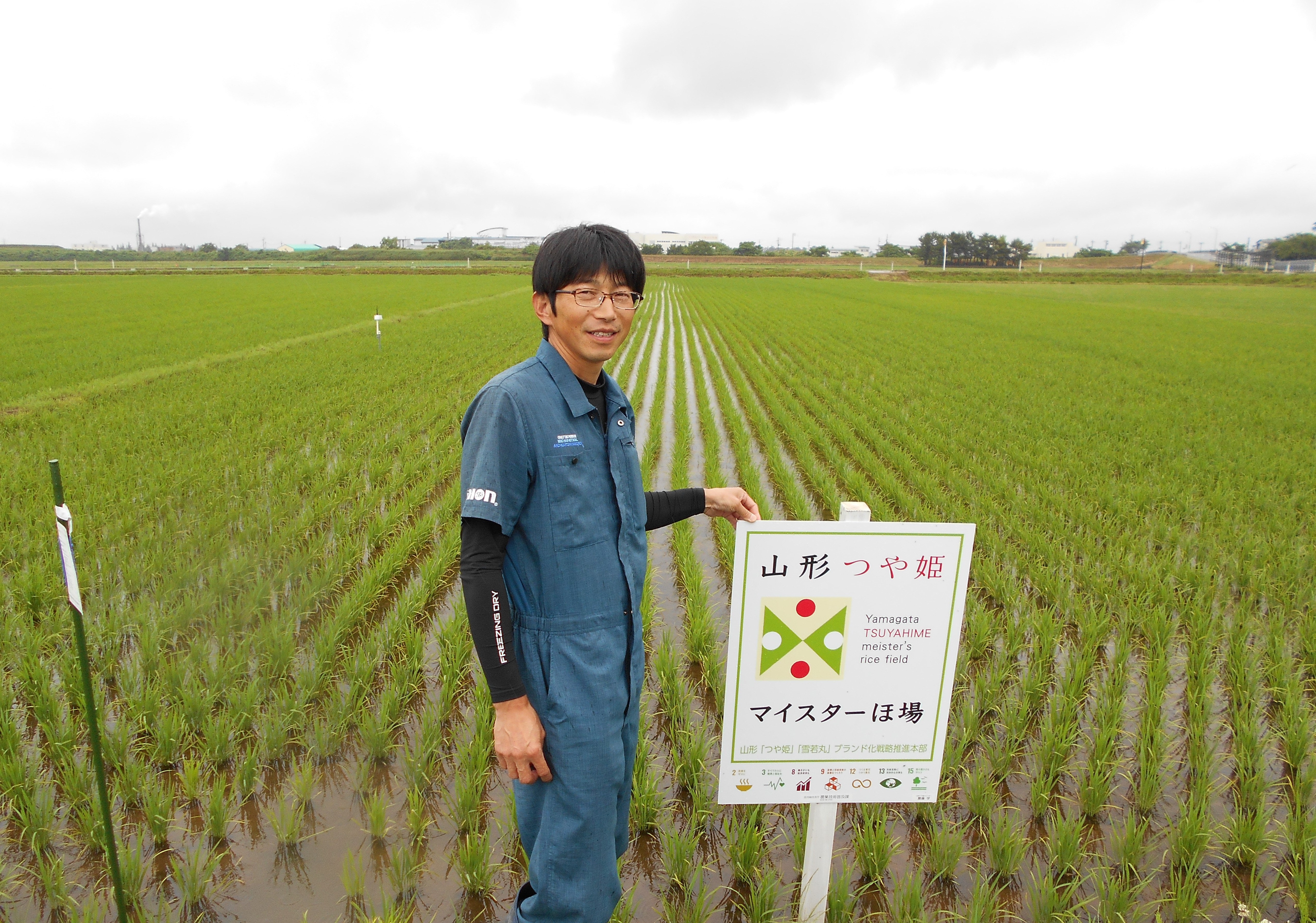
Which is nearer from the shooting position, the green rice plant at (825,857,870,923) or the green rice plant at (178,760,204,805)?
the green rice plant at (825,857,870,923)

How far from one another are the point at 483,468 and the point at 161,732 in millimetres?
2149

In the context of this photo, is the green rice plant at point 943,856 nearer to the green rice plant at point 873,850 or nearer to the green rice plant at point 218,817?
the green rice plant at point 873,850

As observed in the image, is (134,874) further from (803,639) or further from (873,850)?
(873,850)

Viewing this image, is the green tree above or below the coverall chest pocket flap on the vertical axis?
above

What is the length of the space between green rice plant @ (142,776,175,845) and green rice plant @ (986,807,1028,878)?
8.54ft

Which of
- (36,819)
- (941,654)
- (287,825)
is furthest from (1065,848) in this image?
(36,819)

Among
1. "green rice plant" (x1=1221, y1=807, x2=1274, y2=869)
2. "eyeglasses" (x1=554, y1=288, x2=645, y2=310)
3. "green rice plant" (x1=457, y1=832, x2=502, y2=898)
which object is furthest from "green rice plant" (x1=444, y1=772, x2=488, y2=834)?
"green rice plant" (x1=1221, y1=807, x2=1274, y2=869)

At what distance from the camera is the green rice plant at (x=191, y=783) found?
8.08 feet

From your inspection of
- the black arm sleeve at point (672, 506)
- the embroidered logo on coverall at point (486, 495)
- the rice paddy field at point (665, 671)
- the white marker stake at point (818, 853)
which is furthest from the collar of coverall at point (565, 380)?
the rice paddy field at point (665, 671)

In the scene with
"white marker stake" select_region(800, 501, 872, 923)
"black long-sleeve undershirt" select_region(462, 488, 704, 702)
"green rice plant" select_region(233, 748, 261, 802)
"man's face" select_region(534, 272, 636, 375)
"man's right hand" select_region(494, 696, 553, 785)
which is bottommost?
"green rice plant" select_region(233, 748, 261, 802)

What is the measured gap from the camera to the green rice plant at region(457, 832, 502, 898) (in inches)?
86.1

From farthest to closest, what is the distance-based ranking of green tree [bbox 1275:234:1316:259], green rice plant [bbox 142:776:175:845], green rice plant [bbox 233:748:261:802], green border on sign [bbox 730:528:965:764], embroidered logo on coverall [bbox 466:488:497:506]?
green tree [bbox 1275:234:1316:259]
green rice plant [bbox 233:748:261:802]
green rice plant [bbox 142:776:175:845]
green border on sign [bbox 730:528:965:764]
embroidered logo on coverall [bbox 466:488:497:506]

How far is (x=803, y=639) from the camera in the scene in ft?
5.67

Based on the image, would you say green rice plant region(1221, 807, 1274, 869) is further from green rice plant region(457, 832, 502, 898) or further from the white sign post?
green rice plant region(457, 832, 502, 898)
